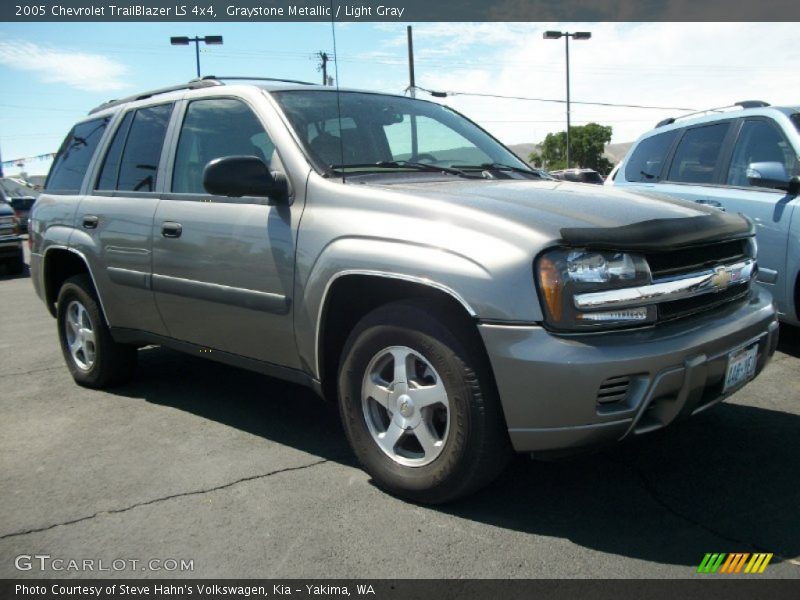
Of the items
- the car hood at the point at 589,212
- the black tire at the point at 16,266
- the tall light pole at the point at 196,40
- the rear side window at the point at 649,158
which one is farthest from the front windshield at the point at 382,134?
the tall light pole at the point at 196,40

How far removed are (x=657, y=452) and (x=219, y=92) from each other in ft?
9.82

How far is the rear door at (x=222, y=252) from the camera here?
136 inches

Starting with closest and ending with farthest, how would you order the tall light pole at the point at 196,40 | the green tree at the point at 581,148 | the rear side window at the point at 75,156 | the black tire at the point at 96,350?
the black tire at the point at 96,350 < the rear side window at the point at 75,156 < the tall light pole at the point at 196,40 < the green tree at the point at 581,148

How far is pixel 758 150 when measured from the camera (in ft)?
18.3

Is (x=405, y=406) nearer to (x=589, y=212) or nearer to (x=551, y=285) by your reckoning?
(x=551, y=285)

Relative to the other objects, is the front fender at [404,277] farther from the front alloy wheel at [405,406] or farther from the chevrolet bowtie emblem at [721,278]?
the chevrolet bowtie emblem at [721,278]

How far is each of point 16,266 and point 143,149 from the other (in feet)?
35.7

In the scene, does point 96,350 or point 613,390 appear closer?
point 613,390

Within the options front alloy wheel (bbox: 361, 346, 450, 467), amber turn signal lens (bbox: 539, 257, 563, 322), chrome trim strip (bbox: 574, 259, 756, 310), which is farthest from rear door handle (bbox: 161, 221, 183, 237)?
chrome trim strip (bbox: 574, 259, 756, 310)

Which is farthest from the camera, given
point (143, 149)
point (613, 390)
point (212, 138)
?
point (143, 149)

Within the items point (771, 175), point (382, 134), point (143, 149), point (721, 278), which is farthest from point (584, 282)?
point (771, 175)

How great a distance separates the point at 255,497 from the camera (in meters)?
3.19

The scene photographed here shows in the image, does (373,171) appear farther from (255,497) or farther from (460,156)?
(255,497)

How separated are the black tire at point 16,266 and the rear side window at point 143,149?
1034 cm
